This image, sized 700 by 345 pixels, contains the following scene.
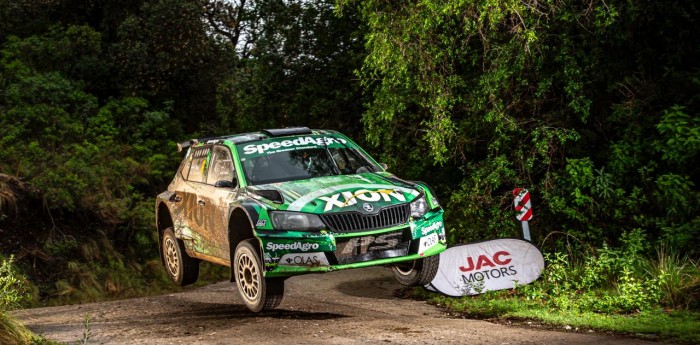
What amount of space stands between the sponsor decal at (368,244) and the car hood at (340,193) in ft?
0.99

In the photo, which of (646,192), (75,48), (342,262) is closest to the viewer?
(342,262)

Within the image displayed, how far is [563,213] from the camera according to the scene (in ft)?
50.6

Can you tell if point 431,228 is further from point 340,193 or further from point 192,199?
point 192,199

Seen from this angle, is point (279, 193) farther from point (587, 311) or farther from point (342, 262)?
point (587, 311)

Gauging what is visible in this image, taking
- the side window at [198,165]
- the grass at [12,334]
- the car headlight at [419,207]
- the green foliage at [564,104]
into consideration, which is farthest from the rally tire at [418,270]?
the grass at [12,334]

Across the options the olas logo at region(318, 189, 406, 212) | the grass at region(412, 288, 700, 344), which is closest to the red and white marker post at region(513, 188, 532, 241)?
the grass at region(412, 288, 700, 344)

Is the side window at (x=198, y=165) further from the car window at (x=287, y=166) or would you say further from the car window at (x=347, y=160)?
the car window at (x=347, y=160)

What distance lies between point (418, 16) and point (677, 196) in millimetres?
4929

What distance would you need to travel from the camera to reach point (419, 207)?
32.7 feet

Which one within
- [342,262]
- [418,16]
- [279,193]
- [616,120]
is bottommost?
[342,262]

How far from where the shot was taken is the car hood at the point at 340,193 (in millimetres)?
9555

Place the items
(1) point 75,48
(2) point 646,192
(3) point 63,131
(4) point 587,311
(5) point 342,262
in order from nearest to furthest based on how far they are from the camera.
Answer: (5) point 342,262, (4) point 587,311, (2) point 646,192, (3) point 63,131, (1) point 75,48

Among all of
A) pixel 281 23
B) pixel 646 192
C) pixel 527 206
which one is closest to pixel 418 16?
pixel 527 206

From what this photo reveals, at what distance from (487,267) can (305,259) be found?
4.68 m
